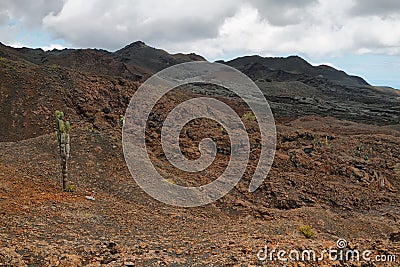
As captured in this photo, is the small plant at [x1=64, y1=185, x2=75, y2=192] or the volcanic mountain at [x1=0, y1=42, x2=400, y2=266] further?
the small plant at [x1=64, y1=185, x2=75, y2=192]

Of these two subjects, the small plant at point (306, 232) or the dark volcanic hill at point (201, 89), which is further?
the dark volcanic hill at point (201, 89)

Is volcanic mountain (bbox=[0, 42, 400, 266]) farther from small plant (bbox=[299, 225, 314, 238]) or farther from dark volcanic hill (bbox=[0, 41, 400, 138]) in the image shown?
dark volcanic hill (bbox=[0, 41, 400, 138])

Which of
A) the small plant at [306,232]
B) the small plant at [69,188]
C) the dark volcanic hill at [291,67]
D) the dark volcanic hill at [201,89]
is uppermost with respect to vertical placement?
the dark volcanic hill at [291,67]

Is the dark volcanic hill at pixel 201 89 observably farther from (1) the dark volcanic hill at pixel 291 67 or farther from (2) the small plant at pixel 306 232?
(2) the small plant at pixel 306 232

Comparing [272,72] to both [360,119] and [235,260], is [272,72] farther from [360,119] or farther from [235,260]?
[235,260]

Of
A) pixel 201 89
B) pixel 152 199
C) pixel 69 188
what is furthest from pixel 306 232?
pixel 201 89

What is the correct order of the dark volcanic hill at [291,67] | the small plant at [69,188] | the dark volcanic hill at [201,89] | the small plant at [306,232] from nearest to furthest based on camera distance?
the small plant at [306,232] → the small plant at [69,188] → the dark volcanic hill at [201,89] → the dark volcanic hill at [291,67]

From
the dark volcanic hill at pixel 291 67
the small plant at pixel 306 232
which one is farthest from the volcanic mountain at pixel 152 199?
the dark volcanic hill at pixel 291 67

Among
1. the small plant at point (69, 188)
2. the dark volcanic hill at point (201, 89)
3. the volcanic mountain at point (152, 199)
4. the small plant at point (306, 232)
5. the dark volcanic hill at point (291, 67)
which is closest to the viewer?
the volcanic mountain at point (152, 199)

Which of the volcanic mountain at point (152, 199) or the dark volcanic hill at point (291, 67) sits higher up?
the dark volcanic hill at point (291, 67)

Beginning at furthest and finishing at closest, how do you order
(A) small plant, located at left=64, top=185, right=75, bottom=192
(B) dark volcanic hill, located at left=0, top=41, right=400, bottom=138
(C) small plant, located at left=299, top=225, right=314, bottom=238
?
(B) dark volcanic hill, located at left=0, top=41, right=400, bottom=138
(A) small plant, located at left=64, top=185, right=75, bottom=192
(C) small plant, located at left=299, top=225, right=314, bottom=238

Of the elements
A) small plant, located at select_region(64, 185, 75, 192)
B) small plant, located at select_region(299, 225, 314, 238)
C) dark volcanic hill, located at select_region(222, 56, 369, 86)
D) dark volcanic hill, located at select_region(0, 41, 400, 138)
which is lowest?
small plant, located at select_region(299, 225, 314, 238)

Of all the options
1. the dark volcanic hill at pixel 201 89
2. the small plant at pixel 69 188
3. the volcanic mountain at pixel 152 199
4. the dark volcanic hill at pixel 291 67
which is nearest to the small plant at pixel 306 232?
the volcanic mountain at pixel 152 199

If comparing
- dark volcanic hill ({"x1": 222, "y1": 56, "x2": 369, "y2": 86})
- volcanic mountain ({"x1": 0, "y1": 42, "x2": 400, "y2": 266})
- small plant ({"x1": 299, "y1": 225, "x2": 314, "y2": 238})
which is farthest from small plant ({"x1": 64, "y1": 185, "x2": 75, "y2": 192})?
dark volcanic hill ({"x1": 222, "y1": 56, "x2": 369, "y2": 86})
